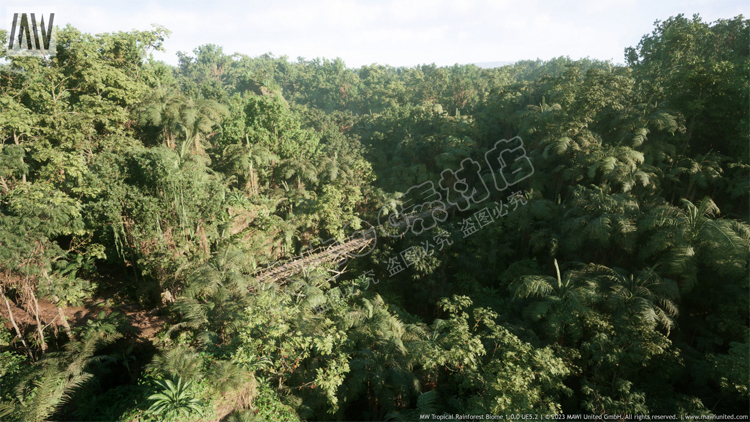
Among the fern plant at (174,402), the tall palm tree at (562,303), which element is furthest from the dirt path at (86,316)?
the tall palm tree at (562,303)

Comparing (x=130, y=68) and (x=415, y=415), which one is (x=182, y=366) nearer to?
(x=415, y=415)

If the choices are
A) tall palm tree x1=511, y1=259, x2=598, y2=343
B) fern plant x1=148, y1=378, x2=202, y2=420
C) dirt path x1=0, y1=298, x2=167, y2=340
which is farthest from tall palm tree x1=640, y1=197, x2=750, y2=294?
dirt path x1=0, y1=298, x2=167, y2=340

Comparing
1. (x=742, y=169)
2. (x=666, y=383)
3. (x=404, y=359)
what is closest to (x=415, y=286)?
(x=404, y=359)

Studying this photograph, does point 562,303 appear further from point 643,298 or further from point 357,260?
point 357,260

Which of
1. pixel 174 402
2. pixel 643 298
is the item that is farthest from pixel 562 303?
pixel 174 402

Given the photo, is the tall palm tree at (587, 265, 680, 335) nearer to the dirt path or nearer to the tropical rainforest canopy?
the tropical rainforest canopy

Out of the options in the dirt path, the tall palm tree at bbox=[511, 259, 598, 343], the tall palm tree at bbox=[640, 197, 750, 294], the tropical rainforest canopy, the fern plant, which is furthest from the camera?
the dirt path

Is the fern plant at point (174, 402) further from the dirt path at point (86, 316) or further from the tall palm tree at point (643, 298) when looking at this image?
the tall palm tree at point (643, 298)

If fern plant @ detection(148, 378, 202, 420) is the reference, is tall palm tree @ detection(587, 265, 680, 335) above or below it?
above
